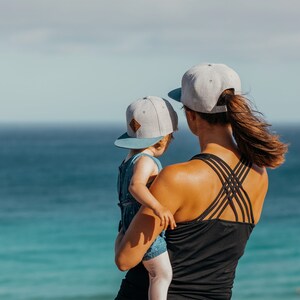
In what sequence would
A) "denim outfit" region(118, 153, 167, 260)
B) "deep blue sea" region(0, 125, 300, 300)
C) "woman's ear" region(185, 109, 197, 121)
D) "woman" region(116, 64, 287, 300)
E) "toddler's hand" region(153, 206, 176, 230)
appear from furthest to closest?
"deep blue sea" region(0, 125, 300, 300)
"denim outfit" region(118, 153, 167, 260)
"woman's ear" region(185, 109, 197, 121)
"woman" region(116, 64, 287, 300)
"toddler's hand" region(153, 206, 176, 230)

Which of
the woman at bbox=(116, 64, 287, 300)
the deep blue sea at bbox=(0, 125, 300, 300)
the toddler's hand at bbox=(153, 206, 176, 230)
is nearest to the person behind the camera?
the toddler's hand at bbox=(153, 206, 176, 230)

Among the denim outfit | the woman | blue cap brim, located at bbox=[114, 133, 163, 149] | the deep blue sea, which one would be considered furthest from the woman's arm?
the deep blue sea

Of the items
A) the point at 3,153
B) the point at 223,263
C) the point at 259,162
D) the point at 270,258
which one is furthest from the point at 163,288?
the point at 3,153

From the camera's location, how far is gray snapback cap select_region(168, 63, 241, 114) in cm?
310

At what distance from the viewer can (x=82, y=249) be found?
23.8 meters

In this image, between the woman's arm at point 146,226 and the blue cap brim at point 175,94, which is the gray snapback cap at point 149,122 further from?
the woman's arm at point 146,226

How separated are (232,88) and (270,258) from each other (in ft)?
63.8

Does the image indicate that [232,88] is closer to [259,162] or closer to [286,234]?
[259,162]

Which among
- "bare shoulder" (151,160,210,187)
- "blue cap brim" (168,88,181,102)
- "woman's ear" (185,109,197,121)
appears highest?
"blue cap brim" (168,88,181,102)

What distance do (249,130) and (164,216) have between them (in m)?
0.42

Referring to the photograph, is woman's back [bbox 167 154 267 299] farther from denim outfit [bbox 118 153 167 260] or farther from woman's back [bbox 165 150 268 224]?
denim outfit [bbox 118 153 167 260]

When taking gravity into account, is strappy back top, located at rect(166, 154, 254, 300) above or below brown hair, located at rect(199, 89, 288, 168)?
below

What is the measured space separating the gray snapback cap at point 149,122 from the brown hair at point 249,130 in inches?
11.3

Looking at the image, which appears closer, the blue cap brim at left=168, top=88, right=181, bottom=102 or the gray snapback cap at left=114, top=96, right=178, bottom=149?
the blue cap brim at left=168, top=88, right=181, bottom=102
